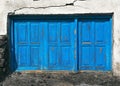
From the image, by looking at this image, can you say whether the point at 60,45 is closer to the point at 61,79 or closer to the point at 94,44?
the point at 94,44

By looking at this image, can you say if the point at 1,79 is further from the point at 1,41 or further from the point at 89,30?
the point at 89,30

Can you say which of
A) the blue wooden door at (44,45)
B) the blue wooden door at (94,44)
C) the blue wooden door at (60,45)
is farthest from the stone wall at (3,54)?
the blue wooden door at (94,44)

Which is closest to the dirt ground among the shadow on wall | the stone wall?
the shadow on wall

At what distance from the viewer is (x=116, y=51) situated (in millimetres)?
10492

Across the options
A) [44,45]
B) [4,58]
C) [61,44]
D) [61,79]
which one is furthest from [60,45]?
[4,58]

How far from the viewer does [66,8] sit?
10492mm

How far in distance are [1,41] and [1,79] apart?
106 cm

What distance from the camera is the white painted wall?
10375mm

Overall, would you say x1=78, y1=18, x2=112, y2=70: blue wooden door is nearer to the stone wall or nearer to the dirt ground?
the dirt ground

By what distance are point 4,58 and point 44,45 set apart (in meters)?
1.30

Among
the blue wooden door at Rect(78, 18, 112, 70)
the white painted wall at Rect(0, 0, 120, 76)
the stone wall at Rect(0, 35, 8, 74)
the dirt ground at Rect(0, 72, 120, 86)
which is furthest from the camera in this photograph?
the blue wooden door at Rect(78, 18, 112, 70)

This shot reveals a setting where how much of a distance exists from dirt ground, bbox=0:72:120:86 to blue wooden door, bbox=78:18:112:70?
Answer: 1.02ft

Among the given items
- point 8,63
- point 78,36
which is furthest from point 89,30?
point 8,63

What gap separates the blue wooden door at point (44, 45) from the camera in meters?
10.8
